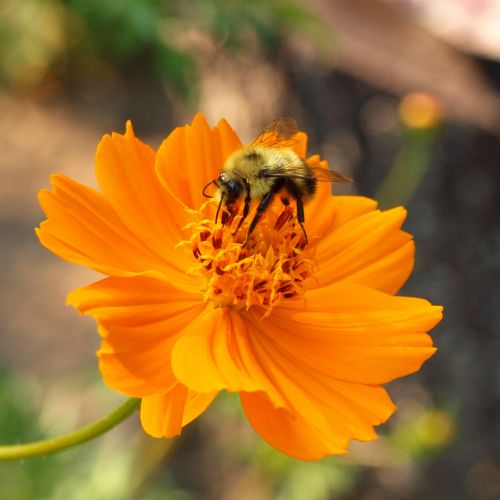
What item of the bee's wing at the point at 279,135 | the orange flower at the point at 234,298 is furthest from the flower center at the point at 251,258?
the bee's wing at the point at 279,135

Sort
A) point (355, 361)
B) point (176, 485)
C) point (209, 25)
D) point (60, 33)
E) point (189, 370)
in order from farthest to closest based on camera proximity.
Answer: point (60, 33), point (176, 485), point (209, 25), point (355, 361), point (189, 370)

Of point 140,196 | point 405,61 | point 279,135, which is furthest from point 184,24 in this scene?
point 140,196

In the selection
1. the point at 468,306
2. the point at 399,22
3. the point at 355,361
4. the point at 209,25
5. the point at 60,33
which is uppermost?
the point at 355,361

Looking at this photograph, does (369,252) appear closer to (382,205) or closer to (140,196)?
(140,196)

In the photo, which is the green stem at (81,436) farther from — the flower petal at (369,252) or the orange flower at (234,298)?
the flower petal at (369,252)

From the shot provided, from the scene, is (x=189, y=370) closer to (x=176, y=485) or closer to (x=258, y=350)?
(x=258, y=350)

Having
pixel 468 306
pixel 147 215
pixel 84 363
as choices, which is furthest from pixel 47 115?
pixel 147 215

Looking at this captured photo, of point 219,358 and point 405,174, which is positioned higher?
point 219,358
